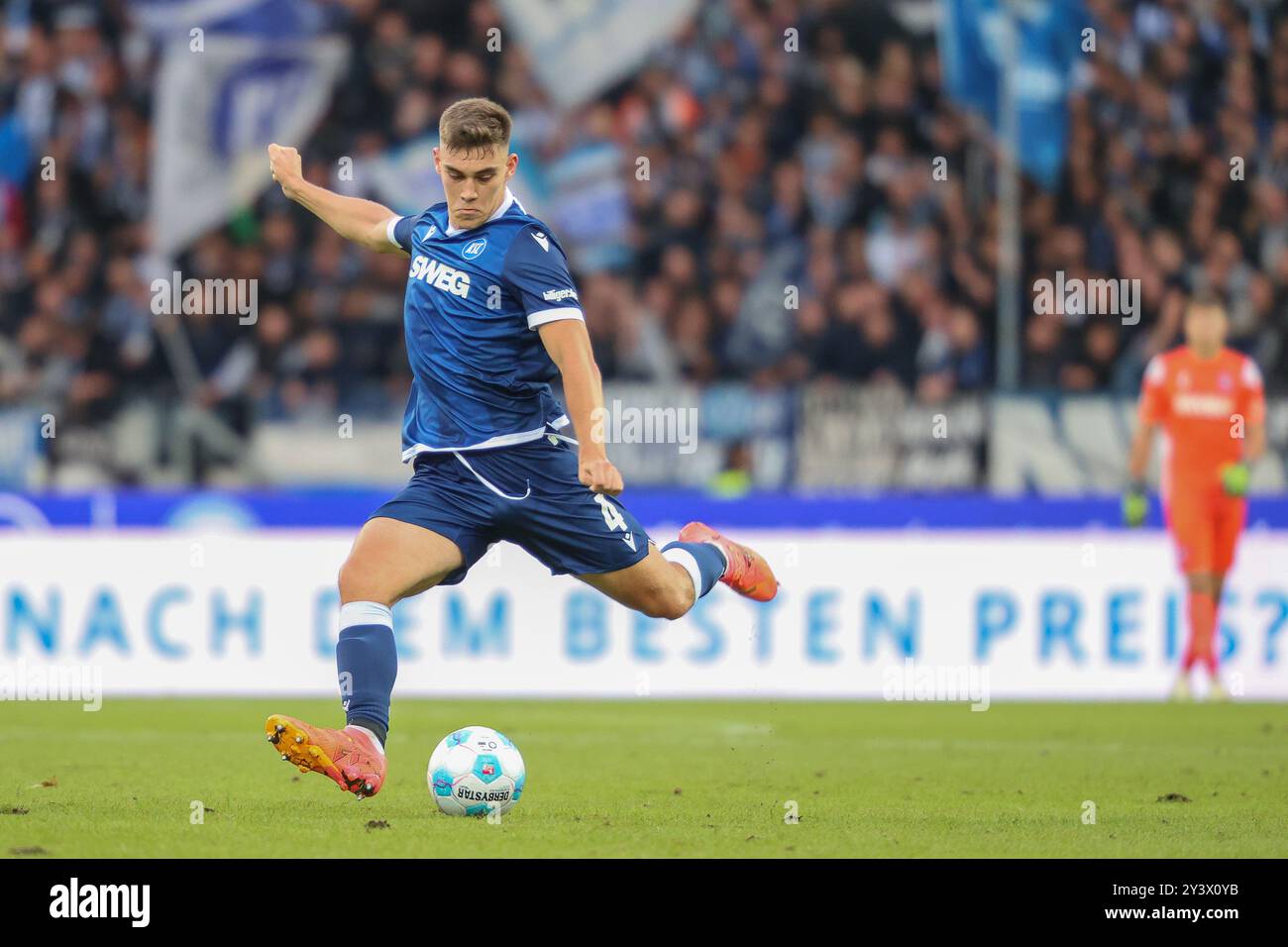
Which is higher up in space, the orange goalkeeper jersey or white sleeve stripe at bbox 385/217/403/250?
white sleeve stripe at bbox 385/217/403/250

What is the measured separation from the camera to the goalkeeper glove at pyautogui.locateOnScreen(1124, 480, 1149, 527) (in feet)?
41.8

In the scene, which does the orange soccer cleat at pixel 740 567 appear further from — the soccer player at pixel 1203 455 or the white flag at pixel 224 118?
the white flag at pixel 224 118

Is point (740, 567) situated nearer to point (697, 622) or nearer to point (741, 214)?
point (697, 622)

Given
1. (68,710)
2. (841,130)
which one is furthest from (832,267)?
(68,710)

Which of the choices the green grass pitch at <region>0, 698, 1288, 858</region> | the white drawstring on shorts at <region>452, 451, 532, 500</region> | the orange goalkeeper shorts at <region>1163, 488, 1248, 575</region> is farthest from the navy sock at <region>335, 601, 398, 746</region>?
the orange goalkeeper shorts at <region>1163, 488, 1248, 575</region>

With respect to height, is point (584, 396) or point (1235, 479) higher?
point (584, 396)

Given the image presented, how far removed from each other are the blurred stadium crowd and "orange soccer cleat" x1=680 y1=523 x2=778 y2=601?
745 centimetres

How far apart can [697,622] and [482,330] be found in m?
6.17

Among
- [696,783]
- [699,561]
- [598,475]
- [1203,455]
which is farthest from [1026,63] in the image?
[598,475]

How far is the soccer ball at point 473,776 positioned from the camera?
6.84 metres

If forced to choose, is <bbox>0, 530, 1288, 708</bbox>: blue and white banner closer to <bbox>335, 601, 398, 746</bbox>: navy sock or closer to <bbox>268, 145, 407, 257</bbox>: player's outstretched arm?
<bbox>268, 145, 407, 257</bbox>: player's outstretched arm

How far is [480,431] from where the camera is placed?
6945 mm

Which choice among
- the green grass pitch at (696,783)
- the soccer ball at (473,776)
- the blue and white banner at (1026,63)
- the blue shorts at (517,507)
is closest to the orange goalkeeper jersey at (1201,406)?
the green grass pitch at (696,783)

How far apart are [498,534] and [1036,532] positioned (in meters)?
6.95
